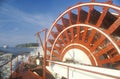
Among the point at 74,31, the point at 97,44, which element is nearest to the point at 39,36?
the point at 74,31

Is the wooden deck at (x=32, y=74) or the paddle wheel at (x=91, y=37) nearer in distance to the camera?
the paddle wheel at (x=91, y=37)

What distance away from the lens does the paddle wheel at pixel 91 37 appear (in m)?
7.17

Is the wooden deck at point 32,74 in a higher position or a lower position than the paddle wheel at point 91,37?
lower

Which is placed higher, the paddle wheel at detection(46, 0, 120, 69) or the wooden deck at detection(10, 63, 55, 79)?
the paddle wheel at detection(46, 0, 120, 69)

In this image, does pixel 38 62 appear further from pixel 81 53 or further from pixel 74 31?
pixel 81 53

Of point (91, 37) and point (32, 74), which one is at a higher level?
point (91, 37)

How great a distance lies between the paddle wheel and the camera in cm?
717

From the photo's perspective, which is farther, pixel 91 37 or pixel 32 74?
pixel 32 74

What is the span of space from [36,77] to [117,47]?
15.2ft

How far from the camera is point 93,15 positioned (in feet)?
28.0

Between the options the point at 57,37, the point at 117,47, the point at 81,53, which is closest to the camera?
the point at 117,47

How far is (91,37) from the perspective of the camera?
314 inches

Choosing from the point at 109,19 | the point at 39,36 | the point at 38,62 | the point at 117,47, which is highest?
the point at 109,19

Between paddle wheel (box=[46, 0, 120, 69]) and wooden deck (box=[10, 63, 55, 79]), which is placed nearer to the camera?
paddle wheel (box=[46, 0, 120, 69])
